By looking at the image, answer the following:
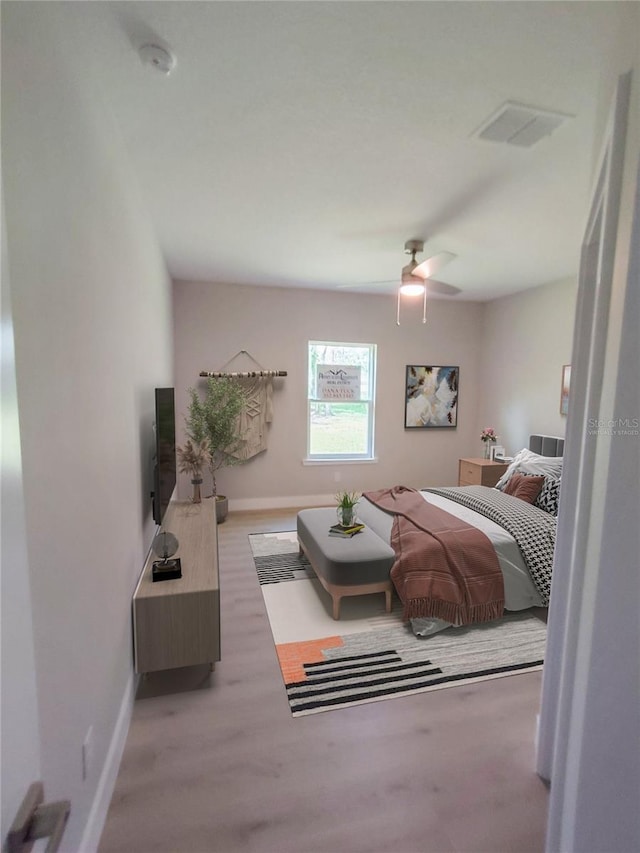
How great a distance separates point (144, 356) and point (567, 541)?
7.72 ft

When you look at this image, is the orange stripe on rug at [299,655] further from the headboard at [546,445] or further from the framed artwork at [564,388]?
the framed artwork at [564,388]

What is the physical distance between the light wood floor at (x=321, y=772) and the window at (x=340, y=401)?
3222 mm

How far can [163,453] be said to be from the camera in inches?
95.2

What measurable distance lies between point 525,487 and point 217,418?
9.87 feet

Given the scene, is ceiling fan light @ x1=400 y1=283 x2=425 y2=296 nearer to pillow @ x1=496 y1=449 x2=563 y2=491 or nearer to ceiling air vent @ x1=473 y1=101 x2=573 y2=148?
ceiling air vent @ x1=473 y1=101 x2=573 y2=148

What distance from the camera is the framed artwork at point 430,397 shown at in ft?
17.2

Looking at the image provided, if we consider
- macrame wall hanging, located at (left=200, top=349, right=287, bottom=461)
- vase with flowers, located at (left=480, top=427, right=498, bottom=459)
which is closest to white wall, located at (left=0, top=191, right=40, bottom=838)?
macrame wall hanging, located at (left=200, top=349, right=287, bottom=461)

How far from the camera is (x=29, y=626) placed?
1.73 ft

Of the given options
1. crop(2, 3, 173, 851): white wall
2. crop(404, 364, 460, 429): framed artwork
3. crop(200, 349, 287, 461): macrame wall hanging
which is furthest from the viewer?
crop(404, 364, 460, 429): framed artwork

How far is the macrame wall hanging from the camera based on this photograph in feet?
15.2

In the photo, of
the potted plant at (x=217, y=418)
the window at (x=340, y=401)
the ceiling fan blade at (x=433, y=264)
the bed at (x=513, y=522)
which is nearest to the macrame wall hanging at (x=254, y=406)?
the potted plant at (x=217, y=418)

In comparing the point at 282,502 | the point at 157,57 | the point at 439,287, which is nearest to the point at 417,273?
the point at 439,287

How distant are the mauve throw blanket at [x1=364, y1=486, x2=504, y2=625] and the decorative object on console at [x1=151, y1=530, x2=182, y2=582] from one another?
4.42ft

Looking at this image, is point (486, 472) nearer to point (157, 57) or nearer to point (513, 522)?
point (513, 522)
